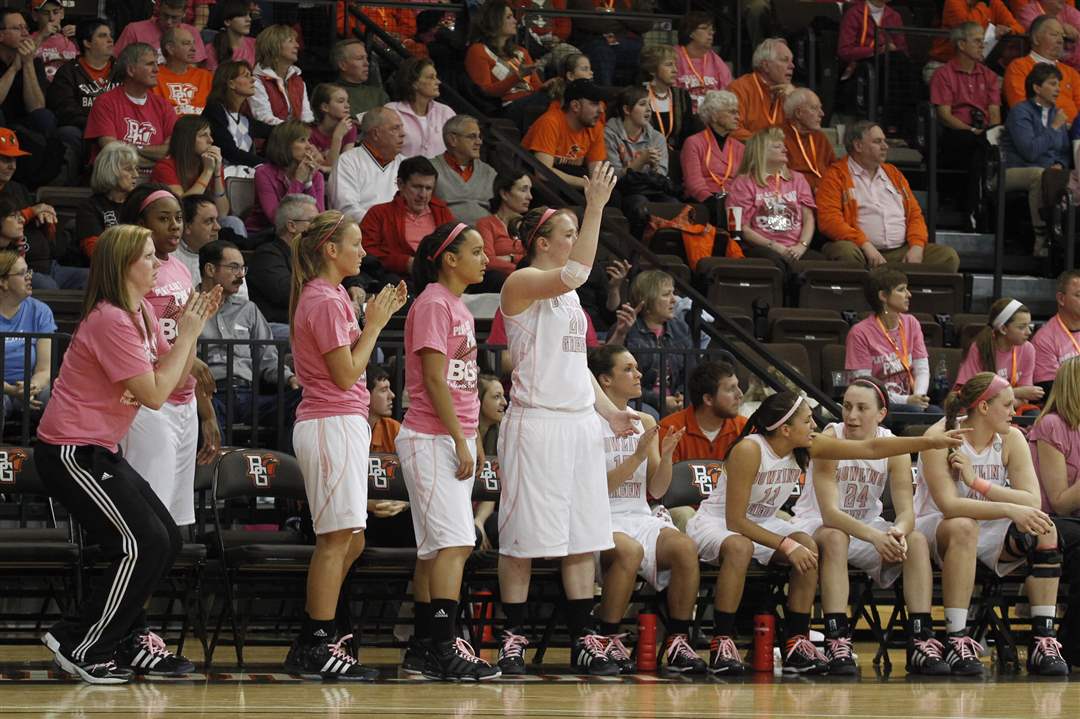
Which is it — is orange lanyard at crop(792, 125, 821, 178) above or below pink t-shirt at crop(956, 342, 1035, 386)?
above

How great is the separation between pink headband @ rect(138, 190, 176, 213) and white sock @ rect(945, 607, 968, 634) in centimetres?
355

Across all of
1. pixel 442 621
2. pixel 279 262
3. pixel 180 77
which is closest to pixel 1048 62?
pixel 180 77

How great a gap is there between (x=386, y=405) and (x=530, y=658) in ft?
4.27

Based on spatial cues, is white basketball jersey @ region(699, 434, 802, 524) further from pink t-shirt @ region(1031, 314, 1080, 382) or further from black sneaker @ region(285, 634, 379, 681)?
pink t-shirt @ region(1031, 314, 1080, 382)

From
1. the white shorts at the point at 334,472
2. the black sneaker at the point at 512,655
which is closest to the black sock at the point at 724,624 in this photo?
the black sneaker at the point at 512,655

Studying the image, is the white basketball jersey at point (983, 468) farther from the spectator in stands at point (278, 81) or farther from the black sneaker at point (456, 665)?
the spectator in stands at point (278, 81)

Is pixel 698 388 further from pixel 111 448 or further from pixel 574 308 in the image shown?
pixel 111 448

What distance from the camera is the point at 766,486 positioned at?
294 inches

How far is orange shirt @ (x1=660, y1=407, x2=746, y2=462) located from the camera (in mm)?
8328

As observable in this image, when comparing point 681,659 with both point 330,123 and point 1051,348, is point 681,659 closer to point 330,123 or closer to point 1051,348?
point 1051,348

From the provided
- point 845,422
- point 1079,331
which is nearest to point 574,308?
point 845,422

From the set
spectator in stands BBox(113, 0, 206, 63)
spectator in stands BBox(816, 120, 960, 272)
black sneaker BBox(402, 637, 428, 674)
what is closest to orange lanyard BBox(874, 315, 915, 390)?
spectator in stands BBox(816, 120, 960, 272)

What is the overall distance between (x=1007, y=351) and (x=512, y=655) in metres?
4.27

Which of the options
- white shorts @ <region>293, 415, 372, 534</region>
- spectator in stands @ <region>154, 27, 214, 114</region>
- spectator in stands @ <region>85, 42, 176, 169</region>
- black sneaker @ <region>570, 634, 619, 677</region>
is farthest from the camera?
spectator in stands @ <region>154, 27, 214, 114</region>
